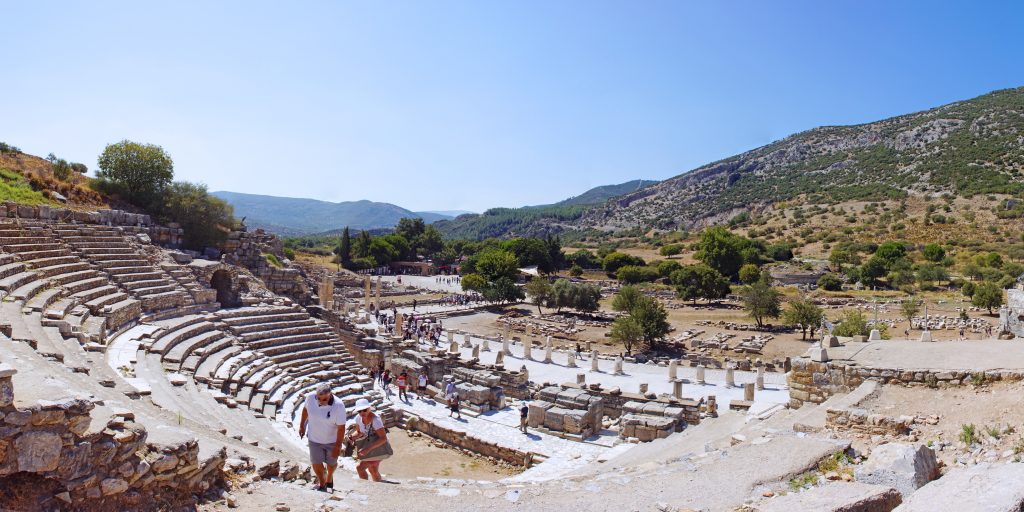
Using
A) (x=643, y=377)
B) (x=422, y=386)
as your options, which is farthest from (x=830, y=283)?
(x=422, y=386)

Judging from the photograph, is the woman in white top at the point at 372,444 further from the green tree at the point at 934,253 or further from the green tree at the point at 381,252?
the green tree at the point at 381,252

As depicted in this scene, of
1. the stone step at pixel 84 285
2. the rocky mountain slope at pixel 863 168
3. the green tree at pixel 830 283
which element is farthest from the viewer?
the rocky mountain slope at pixel 863 168

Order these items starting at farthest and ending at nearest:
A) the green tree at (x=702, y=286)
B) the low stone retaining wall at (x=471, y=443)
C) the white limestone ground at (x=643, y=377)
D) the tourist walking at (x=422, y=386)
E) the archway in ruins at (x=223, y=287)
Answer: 1. the green tree at (x=702, y=286)
2. the archway in ruins at (x=223, y=287)
3. the white limestone ground at (x=643, y=377)
4. the tourist walking at (x=422, y=386)
5. the low stone retaining wall at (x=471, y=443)

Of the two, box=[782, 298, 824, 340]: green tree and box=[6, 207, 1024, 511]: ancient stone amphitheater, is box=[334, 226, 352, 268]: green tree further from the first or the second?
box=[782, 298, 824, 340]: green tree

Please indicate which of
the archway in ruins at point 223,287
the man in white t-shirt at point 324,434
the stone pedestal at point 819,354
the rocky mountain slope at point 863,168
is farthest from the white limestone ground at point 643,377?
the rocky mountain slope at point 863,168

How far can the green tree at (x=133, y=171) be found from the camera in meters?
30.2

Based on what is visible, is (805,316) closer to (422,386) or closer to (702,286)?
(702,286)

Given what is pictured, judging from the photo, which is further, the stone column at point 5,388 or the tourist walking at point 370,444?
the tourist walking at point 370,444

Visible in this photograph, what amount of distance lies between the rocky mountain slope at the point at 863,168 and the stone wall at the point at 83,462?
96.0m

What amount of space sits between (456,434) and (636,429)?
15.0 ft

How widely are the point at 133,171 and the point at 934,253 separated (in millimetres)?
68848

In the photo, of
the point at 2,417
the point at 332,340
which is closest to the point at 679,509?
the point at 2,417

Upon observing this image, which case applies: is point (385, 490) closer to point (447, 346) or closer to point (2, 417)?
point (2, 417)

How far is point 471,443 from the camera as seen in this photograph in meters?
15.2
